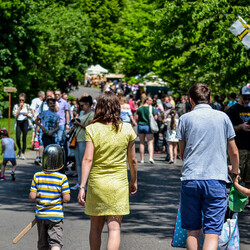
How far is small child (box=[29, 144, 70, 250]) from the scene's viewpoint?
5801 mm

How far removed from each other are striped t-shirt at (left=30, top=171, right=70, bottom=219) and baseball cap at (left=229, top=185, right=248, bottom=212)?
1.62m

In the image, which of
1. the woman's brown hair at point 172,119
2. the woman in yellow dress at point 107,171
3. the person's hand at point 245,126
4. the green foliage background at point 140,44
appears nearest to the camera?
Answer: the woman in yellow dress at point 107,171

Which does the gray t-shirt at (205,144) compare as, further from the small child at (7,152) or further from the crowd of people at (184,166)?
the small child at (7,152)

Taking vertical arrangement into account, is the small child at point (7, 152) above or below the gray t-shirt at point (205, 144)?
below

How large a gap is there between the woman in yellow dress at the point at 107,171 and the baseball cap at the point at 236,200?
43.6 inches

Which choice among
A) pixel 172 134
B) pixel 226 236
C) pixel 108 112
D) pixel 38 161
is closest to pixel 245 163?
pixel 226 236

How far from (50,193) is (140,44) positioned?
1098 inches

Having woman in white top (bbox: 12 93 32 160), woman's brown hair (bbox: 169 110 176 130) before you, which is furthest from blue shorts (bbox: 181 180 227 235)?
woman in white top (bbox: 12 93 32 160)

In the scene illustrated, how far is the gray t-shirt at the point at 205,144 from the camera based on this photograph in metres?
5.49

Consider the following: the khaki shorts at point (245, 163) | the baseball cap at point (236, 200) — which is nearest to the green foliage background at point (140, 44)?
the khaki shorts at point (245, 163)

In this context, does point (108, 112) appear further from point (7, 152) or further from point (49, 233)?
point (7, 152)

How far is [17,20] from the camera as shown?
38.4m

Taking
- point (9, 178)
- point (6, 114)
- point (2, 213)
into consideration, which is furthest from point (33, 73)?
point (2, 213)

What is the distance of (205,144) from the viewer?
554 centimetres
